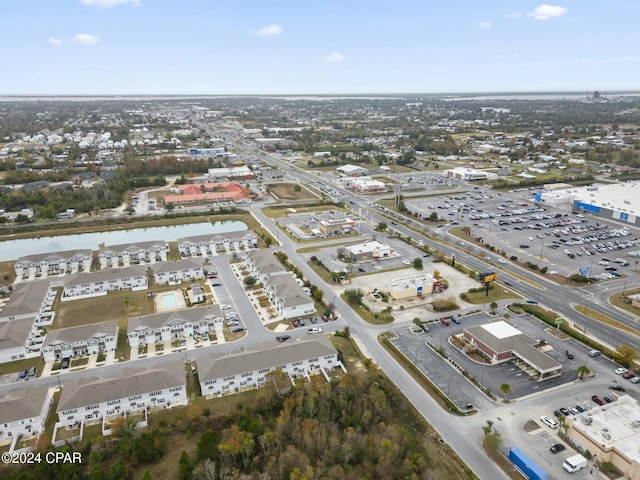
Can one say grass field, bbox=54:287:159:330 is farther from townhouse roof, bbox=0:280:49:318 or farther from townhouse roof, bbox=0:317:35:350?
townhouse roof, bbox=0:317:35:350

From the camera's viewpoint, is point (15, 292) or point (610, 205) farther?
point (610, 205)

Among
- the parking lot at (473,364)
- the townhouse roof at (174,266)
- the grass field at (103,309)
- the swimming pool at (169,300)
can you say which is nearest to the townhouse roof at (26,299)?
the grass field at (103,309)

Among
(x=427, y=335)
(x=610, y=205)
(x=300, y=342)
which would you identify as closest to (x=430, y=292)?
(x=427, y=335)

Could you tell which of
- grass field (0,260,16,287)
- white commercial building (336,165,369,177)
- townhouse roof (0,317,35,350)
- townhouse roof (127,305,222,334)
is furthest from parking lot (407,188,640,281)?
grass field (0,260,16,287)

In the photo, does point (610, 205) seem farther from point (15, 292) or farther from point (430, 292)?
point (15, 292)

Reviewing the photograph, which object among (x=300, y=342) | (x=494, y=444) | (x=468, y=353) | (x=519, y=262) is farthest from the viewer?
(x=519, y=262)

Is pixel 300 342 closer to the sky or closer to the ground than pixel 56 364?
closer to the sky

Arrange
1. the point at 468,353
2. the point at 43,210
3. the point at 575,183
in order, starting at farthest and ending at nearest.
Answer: the point at 575,183 < the point at 43,210 < the point at 468,353
